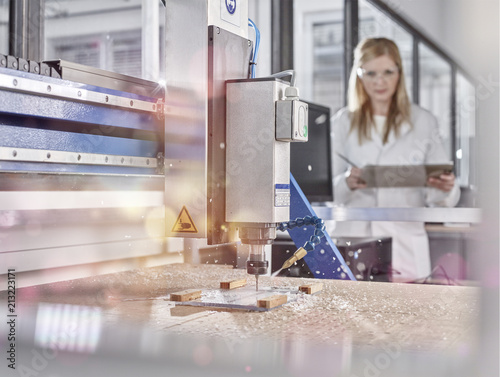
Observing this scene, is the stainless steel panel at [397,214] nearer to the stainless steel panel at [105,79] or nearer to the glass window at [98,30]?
the stainless steel panel at [105,79]

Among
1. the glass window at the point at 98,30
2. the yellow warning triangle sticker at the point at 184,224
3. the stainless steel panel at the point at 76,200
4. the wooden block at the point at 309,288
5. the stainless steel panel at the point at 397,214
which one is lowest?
the wooden block at the point at 309,288

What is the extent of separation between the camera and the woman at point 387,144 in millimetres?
2979

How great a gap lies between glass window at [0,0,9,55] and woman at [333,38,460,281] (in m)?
1.66

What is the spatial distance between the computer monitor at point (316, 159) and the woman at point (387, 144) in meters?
0.26

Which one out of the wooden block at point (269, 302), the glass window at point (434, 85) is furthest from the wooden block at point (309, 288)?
the glass window at point (434, 85)

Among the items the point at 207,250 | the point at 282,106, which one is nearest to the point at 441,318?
the point at 282,106

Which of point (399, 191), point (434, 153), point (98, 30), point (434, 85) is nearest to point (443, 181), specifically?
point (399, 191)

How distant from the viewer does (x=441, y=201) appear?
2.99 meters

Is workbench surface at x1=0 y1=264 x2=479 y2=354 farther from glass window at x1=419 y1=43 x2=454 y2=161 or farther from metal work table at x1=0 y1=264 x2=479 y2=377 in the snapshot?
glass window at x1=419 y1=43 x2=454 y2=161

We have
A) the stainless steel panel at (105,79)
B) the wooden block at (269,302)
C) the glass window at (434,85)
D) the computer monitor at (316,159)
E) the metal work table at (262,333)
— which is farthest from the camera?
the glass window at (434,85)

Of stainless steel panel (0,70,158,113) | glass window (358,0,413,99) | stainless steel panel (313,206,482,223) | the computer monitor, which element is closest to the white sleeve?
the computer monitor

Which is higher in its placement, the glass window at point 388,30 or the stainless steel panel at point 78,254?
the glass window at point 388,30

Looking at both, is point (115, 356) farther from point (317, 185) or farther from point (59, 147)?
point (317, 185)

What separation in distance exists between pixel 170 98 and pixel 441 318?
22.1 inches
